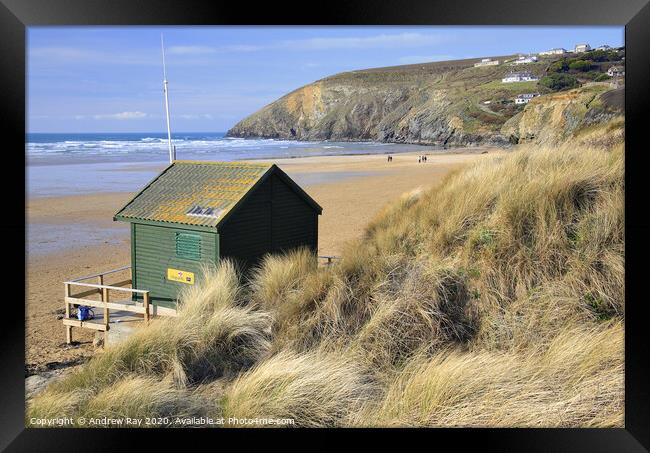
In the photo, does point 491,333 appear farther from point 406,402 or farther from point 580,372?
point 406,402

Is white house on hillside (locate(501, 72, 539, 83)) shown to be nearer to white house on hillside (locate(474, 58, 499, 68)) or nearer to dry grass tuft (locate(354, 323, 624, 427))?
white house on hillside (locate(474, 58, 499, 68))

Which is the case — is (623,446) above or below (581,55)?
below

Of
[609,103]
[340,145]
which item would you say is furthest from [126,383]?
[340,145]

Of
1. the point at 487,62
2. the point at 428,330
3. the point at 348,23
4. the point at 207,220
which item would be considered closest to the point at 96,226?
the point at 207,220

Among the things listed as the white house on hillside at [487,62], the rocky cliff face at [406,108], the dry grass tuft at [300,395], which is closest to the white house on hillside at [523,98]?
the rocky cliff face at [406,108]

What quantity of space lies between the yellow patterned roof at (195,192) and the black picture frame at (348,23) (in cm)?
348

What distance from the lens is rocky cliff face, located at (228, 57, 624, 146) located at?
27.4 m

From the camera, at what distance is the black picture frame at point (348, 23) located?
567cm

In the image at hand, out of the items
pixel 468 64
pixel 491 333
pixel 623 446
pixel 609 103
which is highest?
pixel 468 64

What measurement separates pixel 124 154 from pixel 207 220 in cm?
3397

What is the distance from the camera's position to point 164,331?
7.38m

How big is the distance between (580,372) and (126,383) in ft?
15.1

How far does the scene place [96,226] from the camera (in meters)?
19.6

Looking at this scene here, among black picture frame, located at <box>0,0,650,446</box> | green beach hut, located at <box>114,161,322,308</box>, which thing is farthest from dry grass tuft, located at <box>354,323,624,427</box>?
green beach hut, located at <box>114,161,322,308</box>
